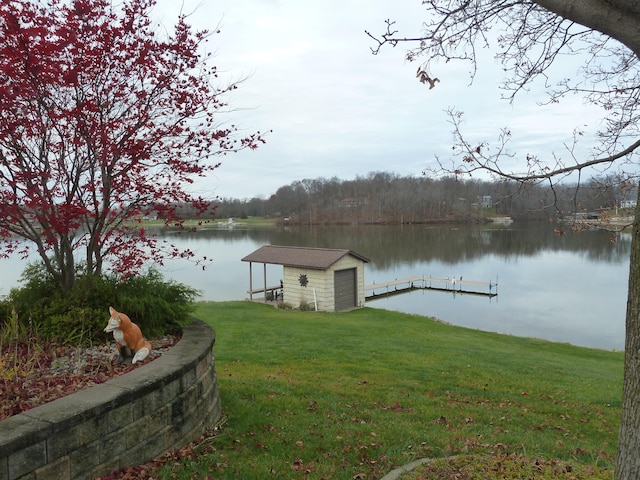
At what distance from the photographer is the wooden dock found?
1235 inches

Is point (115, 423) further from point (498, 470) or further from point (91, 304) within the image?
point (498, 470)

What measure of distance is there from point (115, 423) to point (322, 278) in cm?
1710

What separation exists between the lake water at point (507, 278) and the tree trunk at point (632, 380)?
2.75 meters

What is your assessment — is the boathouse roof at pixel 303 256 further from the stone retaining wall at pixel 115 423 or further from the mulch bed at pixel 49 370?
the stone retaining wall at pixel 115 423

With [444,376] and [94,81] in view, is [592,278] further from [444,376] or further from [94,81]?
[94,81]

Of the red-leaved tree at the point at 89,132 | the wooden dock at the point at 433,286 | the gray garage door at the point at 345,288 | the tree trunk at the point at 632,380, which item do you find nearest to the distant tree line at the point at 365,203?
the wooden dock at the point at 433,286

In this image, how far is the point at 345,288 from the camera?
21438 millimetres

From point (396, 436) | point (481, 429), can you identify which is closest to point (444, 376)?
point (481, 429)

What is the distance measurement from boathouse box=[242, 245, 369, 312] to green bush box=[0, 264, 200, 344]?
14412 millimetres

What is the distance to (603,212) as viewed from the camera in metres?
4.46

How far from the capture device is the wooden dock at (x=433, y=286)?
31359mm

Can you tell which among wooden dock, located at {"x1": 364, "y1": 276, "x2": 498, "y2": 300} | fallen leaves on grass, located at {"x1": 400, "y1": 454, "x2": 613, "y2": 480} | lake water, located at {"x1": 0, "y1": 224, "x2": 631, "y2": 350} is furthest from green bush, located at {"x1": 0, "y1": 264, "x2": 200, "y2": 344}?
wooden dock, located at {"x1": 364, "y1": 276, "x2": 498, "y2": 300}

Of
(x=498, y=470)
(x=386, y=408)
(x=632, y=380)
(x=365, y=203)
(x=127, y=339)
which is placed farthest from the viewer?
(x=365, y=203)

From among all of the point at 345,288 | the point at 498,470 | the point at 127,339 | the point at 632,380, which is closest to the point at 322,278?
the point at 345,288
